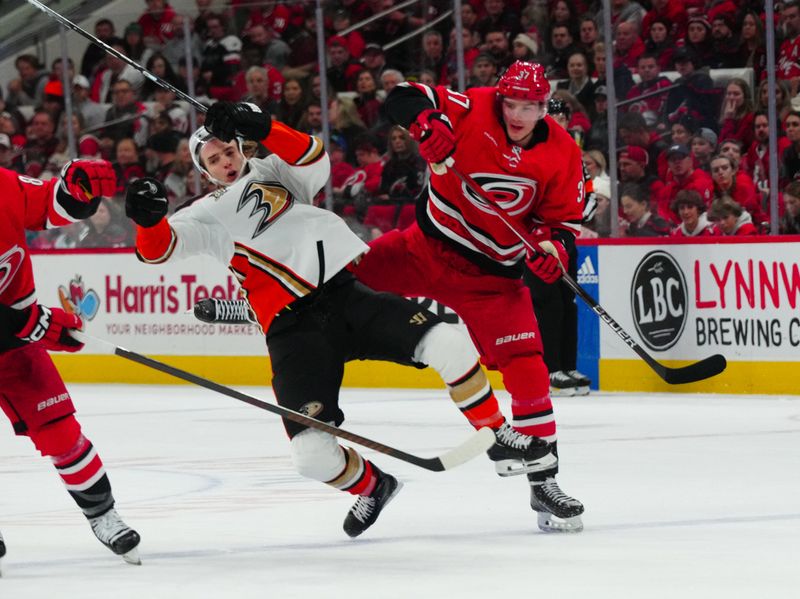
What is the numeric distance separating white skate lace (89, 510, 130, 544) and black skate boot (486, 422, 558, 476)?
1.07 m

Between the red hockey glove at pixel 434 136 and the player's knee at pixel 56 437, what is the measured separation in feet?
3.99

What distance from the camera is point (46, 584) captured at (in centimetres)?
378

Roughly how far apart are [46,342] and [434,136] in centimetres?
120

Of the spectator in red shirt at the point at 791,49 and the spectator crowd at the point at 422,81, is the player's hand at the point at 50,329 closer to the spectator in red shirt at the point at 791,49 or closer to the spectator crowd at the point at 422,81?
the spectator crowd at the point at 422,81

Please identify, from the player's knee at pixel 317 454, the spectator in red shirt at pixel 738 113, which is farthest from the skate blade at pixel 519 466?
the spectator in red shirt at pixel 738 113

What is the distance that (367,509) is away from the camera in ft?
14.3

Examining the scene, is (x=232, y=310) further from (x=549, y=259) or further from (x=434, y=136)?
(x=549, y=259)

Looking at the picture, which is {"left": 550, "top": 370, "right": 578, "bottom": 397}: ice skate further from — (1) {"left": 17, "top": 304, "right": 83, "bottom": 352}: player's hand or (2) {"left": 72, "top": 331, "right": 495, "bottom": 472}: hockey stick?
(1) {"left": 17, "top": 304, "right": 83, "bottom": 352}: player's hand

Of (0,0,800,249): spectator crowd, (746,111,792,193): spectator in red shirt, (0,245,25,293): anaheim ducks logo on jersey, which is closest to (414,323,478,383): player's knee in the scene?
(0,245,25,293): anaheim ducks logo on jersey

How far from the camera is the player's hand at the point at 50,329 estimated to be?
12.8 ft

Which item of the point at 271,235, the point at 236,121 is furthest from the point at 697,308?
the point at 236,121

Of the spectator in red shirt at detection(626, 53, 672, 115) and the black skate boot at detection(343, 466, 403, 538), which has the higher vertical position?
the spectator in red shirt at detection(626, 53, 672, 115)

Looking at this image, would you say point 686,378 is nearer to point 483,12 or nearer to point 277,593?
point 277,593

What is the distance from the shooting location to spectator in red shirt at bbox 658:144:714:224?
8320mm
